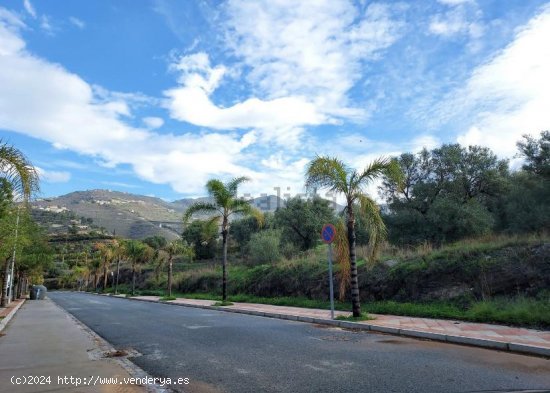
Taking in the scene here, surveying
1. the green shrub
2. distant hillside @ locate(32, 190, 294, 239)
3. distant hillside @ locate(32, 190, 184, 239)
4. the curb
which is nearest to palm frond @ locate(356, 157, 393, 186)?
the curb

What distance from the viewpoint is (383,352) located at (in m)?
8.30

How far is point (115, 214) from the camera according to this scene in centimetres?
14275

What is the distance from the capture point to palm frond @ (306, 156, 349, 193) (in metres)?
14.6

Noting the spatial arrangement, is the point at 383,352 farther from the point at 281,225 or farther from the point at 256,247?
the point at 281,225

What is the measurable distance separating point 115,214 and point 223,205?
12765 centimetres

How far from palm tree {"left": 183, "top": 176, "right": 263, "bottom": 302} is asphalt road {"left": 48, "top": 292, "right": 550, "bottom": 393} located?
47.0 ft

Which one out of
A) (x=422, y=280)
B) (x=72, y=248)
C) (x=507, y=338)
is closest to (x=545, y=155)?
(x=422, y=280)

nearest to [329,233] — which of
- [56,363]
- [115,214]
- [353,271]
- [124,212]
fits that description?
[353,271]

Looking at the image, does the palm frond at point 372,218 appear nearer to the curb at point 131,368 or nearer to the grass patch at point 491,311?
the grass patch at point 491,311

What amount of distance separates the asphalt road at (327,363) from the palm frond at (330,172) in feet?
17.2

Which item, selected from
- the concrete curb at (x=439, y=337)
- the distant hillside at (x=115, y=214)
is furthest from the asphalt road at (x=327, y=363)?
the distant hillside at (x=115, y=214)

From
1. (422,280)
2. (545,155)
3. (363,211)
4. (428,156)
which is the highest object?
(428,156)

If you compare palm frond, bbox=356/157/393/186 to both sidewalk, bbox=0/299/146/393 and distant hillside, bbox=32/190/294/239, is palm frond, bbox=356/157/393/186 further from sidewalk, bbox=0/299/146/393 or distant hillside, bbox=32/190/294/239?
distant hillside, bbox=32/190/294/239

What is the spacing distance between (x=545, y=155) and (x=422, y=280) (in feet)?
47.8
